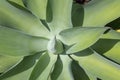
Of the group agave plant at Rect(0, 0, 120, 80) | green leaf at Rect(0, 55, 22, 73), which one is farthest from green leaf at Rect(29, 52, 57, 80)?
green leaf at Rect(0, 55, 22, 73)

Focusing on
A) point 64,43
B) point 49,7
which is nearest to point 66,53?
point 64,43

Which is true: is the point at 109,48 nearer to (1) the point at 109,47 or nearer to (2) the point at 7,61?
(1) the point at 109,47

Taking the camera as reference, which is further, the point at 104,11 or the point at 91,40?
the point at 104,11

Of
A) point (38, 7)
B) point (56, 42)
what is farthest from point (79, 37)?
point (38, 7)

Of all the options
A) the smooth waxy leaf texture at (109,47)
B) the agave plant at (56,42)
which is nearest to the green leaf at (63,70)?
the agave plant at (56,42)

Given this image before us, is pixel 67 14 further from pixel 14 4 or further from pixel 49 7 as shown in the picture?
pixel 14 4
